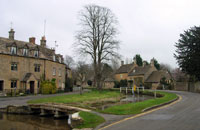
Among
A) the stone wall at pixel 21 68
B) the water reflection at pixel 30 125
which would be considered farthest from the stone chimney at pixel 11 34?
the water reflection at pixel 30 125

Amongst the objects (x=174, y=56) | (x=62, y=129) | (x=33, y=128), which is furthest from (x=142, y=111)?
(x=174, y=56)

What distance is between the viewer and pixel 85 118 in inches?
600

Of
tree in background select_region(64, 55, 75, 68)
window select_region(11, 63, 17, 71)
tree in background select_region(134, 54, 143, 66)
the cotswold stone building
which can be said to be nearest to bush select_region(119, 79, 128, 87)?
tree in background select_region(134, 54, 143, 66)

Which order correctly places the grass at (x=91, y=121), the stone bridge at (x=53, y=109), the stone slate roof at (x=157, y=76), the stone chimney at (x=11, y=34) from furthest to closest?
the stone slate roof at (x=157, y=76) → the stone chimney at (x=11, y=34) → the stone bridge at (x=53, y=109) → the grass at (x=91, y=121)

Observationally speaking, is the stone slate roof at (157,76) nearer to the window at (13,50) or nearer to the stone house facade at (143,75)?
the stone house facade at (143,75)

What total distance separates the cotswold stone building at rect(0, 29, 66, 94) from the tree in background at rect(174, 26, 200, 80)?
28.9m

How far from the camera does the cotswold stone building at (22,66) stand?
3834cm

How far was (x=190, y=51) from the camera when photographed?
40.8 m

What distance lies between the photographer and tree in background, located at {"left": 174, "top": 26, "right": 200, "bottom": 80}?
3834cm

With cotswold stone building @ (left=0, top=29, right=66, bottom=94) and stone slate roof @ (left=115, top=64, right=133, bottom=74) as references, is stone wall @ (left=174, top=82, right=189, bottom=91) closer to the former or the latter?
stone slate roof @ (left=115, top=64, right=133, bottom=74)

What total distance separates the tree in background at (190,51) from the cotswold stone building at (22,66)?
94.8ft

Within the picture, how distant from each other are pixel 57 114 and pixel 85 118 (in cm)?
777

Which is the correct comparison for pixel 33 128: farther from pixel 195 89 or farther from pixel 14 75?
pixel 195 89

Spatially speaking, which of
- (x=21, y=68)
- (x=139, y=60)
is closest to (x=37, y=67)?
(x=21, y=68)
